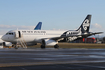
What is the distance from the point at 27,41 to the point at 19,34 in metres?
2.50

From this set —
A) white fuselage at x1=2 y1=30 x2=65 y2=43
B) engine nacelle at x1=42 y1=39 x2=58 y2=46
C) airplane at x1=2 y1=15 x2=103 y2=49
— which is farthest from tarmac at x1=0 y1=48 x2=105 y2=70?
white fuselage at x1=2 y1=30 x2=65 y2=43

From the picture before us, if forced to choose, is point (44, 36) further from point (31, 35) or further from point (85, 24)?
point (85, 24)

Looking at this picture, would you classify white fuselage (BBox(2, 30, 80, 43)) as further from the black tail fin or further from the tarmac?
the tarmac

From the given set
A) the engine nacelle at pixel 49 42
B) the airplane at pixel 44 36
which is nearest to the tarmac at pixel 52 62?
the airplane at pixel 44 36

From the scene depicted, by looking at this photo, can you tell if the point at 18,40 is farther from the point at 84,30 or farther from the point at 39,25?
the point at 39,25

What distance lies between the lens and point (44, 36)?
44.5 m

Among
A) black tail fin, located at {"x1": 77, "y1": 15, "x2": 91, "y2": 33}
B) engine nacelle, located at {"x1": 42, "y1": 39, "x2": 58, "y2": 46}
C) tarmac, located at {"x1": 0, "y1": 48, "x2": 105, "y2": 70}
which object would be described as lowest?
tarmac, located at {"x1": 0, "y1": 48, "x2": 105, "y2": 70}

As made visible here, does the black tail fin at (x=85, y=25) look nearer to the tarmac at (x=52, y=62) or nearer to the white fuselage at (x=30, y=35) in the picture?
the white fuselage at (x=30, y=35)

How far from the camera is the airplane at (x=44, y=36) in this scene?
137 feet

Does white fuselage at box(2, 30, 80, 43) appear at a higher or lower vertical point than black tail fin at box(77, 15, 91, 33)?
lower

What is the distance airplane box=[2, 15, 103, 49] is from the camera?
41.7 metres

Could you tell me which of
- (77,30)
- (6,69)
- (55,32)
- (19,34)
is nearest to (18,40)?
(19,34)

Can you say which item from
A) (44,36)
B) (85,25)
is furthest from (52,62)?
(85,25)

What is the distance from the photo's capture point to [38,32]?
A: 4419 centimetres
